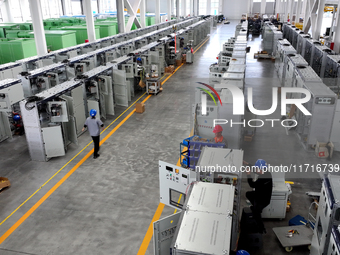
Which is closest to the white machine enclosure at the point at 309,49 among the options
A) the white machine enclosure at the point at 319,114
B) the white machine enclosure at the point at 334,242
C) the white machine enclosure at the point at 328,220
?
the white machine enclosure at the point at 319,114

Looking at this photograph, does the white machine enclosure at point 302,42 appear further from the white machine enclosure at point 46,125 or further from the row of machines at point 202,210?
the row of machines at point 202,210

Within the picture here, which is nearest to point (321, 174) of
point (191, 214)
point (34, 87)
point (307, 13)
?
point (191, 214)

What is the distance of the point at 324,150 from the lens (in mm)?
9258

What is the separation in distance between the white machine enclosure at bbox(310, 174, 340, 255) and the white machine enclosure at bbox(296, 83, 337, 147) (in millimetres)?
4932

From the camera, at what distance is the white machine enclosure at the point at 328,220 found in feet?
13.5

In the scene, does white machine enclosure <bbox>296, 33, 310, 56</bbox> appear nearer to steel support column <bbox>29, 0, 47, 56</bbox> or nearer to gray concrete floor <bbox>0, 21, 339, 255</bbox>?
gray concrete floor <bbox>0, 21, 339, 255</bbox>

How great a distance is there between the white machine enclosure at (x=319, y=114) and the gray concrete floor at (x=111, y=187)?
1.89 feet

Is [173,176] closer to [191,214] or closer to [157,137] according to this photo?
[191,214]

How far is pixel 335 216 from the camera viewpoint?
4.24m

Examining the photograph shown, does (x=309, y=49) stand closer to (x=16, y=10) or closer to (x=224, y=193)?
(x=224, y=193)

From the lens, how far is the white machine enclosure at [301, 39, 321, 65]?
1852cm

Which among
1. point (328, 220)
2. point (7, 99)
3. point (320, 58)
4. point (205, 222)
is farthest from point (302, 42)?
point (205, 222)

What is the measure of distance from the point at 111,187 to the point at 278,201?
4.15 m

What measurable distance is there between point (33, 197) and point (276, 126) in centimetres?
887
